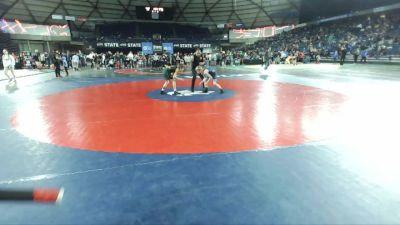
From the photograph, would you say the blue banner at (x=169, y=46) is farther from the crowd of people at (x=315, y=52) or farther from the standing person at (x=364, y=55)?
the standing person at (x=364, y=55)

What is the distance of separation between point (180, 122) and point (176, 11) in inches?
1778

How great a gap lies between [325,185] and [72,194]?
2.81 meters

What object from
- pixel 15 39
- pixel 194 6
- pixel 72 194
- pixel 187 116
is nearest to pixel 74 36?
pixel 15 39

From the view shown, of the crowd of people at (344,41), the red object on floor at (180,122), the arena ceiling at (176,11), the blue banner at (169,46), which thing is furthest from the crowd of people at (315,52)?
the red object on floor at (180,122)

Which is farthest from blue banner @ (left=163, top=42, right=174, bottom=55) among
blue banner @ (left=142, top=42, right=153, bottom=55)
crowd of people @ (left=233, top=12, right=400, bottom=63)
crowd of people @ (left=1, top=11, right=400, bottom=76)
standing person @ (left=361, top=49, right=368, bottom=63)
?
standing person @ (left=361, top=49, right=368, bottom=63)

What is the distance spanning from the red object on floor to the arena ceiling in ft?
117

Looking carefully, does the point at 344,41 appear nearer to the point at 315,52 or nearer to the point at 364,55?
the point at 315,52

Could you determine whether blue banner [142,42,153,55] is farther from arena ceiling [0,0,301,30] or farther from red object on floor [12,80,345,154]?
red object on floor [12,80,345,154]

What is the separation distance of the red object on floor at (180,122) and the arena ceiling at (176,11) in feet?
117

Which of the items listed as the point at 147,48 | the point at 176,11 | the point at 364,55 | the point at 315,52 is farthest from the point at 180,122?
the point at 176,11

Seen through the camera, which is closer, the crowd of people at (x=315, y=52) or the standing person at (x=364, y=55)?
the standing person at (x=364, y=55)

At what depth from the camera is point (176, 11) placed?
47.4m

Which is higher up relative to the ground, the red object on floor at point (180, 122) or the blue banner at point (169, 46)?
the blue banner at point (169, 46)

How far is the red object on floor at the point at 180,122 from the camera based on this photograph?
464cm
